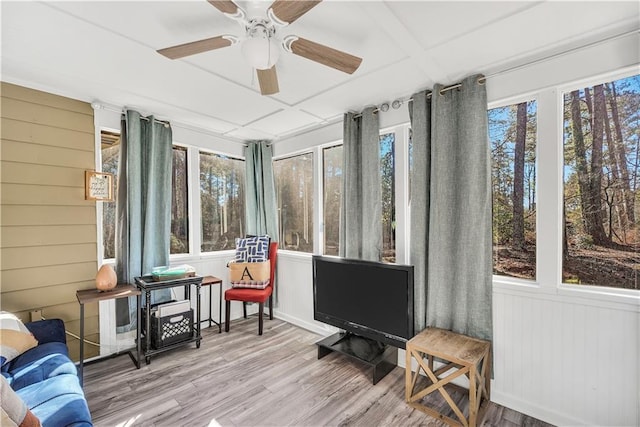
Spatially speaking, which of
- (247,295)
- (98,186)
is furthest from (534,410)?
(98,186)

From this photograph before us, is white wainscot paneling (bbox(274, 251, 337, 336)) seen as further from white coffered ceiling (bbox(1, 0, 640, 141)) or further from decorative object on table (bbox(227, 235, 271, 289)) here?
white coffered ceiling (bbox(1, 0, 640, 141))

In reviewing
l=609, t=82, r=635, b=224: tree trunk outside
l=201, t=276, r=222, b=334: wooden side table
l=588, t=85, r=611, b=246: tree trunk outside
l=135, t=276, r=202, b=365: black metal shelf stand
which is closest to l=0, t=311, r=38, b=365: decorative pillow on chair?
l=135, t=276, r=202, b=365: black metal shelf stand

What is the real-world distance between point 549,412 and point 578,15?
8.03 feet

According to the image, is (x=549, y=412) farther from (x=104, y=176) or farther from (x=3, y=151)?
(x=3, y=151)

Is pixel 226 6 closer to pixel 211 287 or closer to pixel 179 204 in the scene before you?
pixel 179 204

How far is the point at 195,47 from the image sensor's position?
150 cm

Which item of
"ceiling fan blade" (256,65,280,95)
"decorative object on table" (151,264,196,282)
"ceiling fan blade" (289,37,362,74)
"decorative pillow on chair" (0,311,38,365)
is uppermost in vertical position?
"ceiling fan blade" (289,37,362,74)

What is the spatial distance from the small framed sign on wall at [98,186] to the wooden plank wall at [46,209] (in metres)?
0.07

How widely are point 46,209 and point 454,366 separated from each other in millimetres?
3600

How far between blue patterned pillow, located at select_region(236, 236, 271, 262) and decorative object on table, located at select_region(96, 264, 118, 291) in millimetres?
1343

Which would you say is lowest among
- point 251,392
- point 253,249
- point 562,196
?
point 251,392

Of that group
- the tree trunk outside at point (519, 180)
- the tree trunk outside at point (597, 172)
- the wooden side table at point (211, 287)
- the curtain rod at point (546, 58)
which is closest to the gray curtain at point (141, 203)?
the wooden side table at point (211, 287)

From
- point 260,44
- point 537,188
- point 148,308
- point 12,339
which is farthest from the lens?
point 148,308

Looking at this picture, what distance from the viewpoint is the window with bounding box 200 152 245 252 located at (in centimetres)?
374
